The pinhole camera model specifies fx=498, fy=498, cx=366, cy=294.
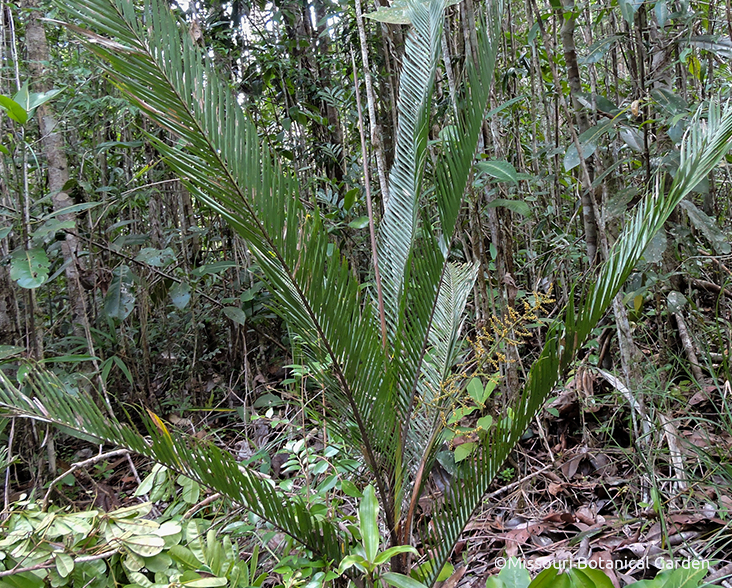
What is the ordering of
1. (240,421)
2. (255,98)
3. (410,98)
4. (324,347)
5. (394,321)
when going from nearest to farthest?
(324,347), (394,321), (410,98), (240,421), (255,98)

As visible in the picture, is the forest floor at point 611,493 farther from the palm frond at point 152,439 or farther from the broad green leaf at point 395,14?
the broad green leaf at point 395,14

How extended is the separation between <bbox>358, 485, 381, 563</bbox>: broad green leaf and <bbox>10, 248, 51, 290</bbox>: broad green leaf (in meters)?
1.78

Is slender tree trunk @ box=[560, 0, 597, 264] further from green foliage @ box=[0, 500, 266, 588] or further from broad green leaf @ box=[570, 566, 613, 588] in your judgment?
green foliage @ box=[0, 500, 266, 588]

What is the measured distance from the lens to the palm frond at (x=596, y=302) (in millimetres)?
1178

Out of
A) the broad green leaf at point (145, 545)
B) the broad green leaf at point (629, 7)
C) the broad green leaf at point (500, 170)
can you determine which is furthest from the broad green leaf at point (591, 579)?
the broad green leaf at point (629, 7)

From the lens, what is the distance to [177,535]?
1.61 meters

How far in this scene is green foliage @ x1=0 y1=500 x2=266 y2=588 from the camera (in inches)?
56.9

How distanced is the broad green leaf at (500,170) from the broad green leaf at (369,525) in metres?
1.24

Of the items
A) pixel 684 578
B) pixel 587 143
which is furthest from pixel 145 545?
pixel 587 143

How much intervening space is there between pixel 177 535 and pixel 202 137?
4.10ft

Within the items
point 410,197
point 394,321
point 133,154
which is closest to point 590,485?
point 394,321

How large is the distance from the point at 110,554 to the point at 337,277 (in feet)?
3.63

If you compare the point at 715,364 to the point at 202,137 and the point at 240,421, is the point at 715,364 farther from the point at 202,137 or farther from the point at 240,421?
the point at 240,421

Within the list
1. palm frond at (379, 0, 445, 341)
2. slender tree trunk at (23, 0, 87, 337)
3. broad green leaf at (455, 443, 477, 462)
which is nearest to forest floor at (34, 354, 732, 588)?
broad green leaf at (455, 443, 477, 462)
